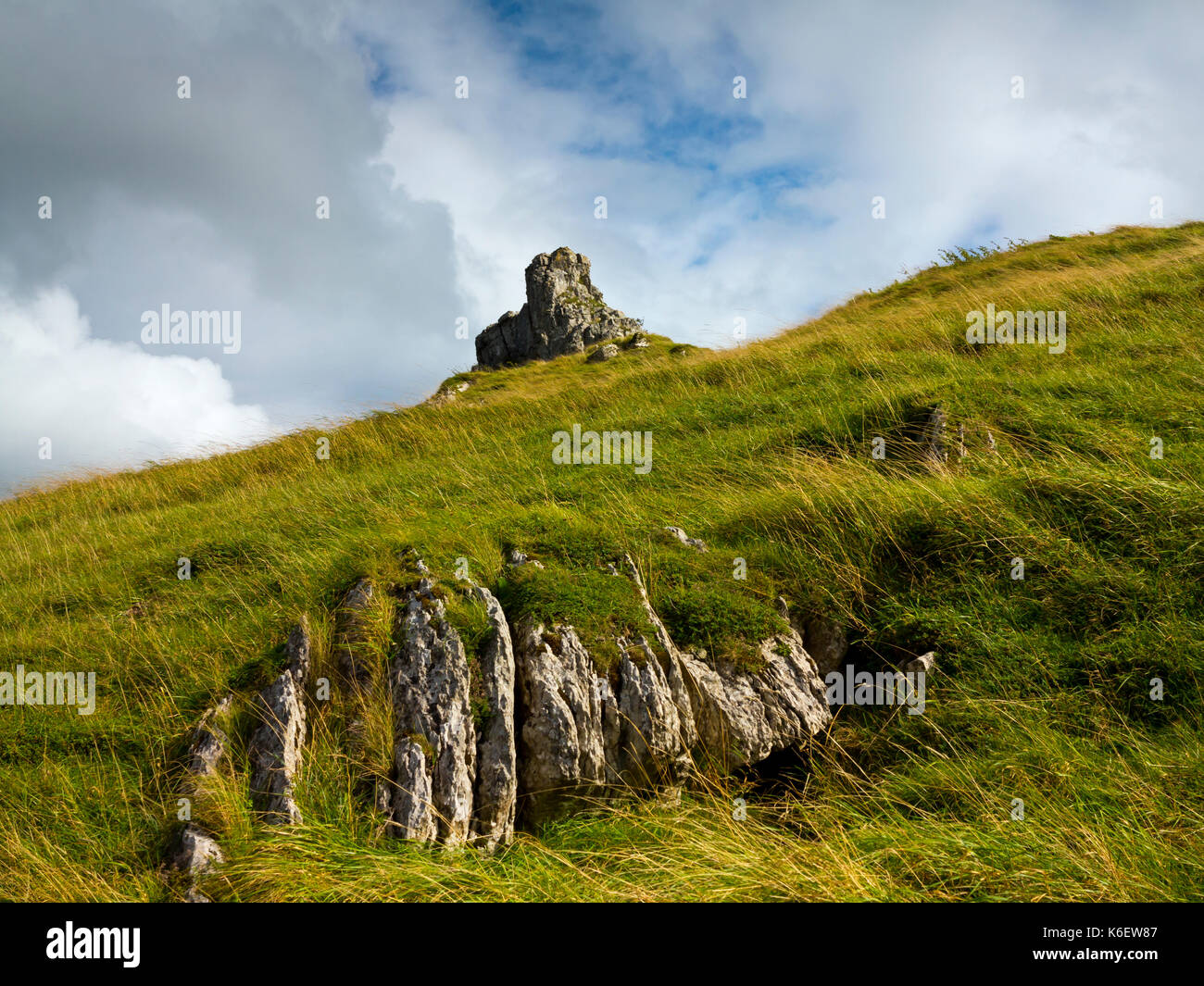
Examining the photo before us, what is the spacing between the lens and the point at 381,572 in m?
6.16

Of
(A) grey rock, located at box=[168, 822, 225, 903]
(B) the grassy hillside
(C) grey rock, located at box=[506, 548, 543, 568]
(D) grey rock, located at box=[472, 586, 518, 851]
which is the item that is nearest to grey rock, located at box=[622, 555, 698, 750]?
(B) the grassy hillside

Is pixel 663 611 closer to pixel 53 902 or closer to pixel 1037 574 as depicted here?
pixel 1037 574

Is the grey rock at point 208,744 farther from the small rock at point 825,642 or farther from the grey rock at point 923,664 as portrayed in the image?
the grey rock at point 923,664

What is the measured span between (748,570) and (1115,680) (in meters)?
3.00

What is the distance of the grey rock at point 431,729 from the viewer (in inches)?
182

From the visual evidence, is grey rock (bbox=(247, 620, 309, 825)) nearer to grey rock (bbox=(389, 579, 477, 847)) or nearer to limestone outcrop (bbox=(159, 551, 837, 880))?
limestone outcrop (bbox=(159, 551, 837, 880))

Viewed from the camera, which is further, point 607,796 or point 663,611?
point 663,611

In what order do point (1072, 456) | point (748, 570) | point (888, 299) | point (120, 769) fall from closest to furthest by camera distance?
point (120, 769) < point (748, 570) < point (1072, 456) < point (888, 299)

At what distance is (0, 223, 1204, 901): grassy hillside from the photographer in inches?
160

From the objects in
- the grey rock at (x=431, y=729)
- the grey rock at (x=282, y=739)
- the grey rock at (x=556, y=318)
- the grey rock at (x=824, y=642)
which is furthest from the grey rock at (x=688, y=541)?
the grey rock at (x=556, y=318)

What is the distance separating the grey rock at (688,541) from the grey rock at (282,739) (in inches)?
145

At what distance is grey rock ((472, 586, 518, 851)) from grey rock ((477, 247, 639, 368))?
34121 mm

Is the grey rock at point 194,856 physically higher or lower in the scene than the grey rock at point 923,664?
lower
